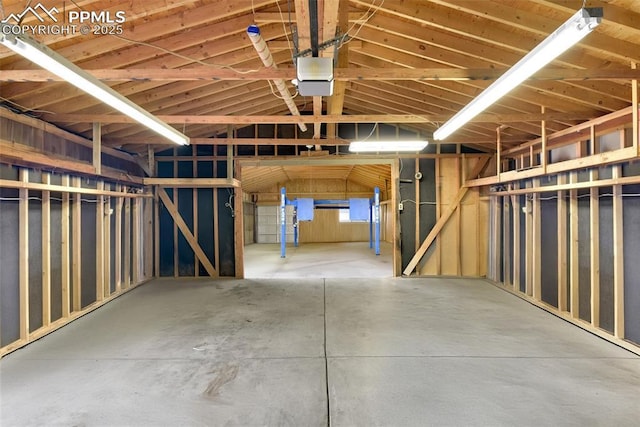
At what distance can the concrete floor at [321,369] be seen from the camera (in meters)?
2.27

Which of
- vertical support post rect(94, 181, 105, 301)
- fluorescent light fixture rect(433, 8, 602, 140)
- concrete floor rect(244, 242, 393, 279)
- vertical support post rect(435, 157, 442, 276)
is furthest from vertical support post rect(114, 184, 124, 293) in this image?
vertical support post rect(435, 157, 442, 276)

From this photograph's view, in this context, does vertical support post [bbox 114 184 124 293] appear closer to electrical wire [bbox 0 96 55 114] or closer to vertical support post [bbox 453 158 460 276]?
electrical wire [bbox 0 96 55 114]

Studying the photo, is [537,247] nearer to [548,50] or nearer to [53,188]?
[548,50]

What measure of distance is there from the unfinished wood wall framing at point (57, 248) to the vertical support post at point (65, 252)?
0.01 m

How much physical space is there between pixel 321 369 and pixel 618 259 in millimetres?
3379

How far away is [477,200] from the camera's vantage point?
6688 mm

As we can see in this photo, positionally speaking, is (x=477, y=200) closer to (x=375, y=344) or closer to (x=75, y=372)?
(x=375, y=344)

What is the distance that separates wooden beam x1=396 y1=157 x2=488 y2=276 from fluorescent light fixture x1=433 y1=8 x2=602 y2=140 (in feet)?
12.1

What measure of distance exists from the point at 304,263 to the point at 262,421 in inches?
279

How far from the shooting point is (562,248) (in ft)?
14.5

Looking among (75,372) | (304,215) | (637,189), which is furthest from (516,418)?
(304,215)

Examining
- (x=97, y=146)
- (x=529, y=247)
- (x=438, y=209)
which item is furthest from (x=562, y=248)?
(x=97, y=146)

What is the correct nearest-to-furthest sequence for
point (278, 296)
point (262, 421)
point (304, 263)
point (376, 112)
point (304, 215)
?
point (262, 421)
point (278, 296)
point (376, 112)
point (304, 263)
point (304, 215)

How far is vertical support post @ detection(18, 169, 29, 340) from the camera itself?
3430 millimetres
